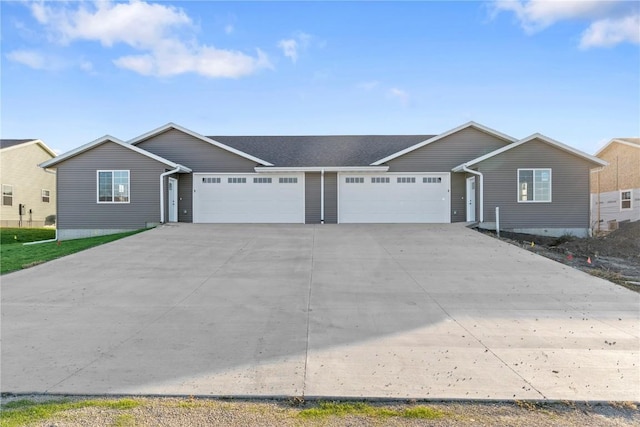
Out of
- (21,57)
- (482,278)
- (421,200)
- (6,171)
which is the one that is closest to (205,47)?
(21,57)

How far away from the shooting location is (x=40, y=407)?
11.4 ft

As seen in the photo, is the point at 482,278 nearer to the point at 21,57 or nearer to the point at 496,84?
the point at 496,84

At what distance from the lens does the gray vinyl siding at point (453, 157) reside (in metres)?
18.8

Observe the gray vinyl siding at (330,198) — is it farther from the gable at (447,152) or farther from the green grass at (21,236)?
the green grass at (21,236)

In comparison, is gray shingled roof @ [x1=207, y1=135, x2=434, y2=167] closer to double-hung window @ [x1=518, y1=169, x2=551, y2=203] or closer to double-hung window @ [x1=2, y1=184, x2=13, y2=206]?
double-hung window @ [x1=518, y1=169, x2=551, y2=203]

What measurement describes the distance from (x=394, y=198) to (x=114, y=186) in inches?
493

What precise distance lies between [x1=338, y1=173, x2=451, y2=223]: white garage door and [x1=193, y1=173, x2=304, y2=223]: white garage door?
225 centimetres

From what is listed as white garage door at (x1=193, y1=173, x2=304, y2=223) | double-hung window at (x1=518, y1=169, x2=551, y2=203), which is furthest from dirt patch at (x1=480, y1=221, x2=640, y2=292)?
white garage door at (x1=193, y1=173, x2=304, y2=223)

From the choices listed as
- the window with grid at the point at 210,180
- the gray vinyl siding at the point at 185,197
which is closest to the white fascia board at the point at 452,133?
the window with grid at the point at 210,180

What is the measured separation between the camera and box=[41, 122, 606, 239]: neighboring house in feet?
56.5

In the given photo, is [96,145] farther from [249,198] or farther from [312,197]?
[312,197]

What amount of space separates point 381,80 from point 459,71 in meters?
3.23

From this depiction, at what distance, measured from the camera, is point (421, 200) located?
1884 cm

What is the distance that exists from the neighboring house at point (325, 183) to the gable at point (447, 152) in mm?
47
